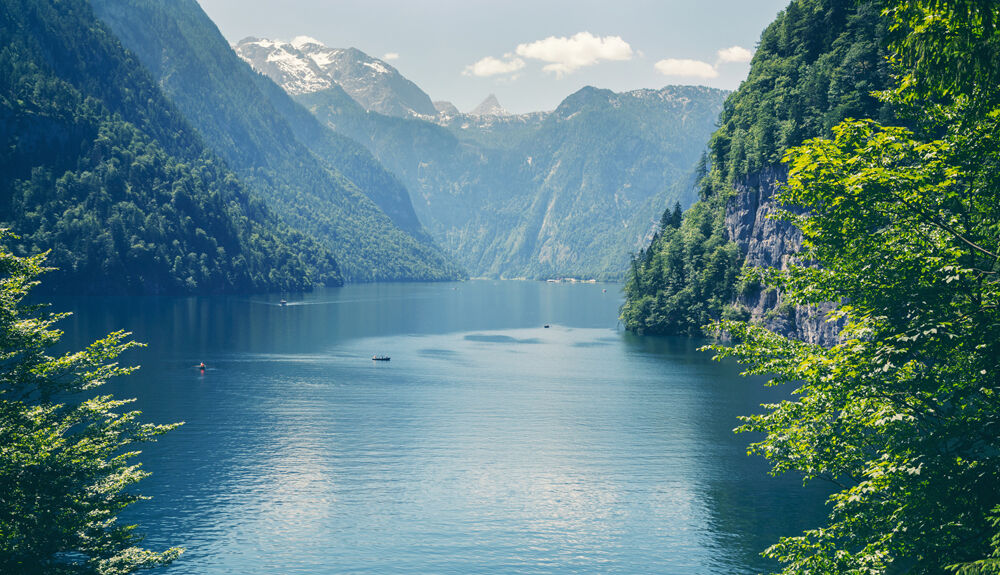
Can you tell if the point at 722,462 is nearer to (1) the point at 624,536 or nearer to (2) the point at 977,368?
(1) the point at 624,536

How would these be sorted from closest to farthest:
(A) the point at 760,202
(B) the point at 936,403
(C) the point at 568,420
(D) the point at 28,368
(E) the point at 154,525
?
(B) the point at 936,403
(D) the point at 28,368
(E) the point at 154,525
(C) the point at 568,420
(A) the point at 760,202

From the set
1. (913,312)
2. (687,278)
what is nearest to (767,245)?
(687,278)

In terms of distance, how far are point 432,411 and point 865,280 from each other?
7108 cm

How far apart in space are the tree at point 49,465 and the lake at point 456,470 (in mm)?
16487

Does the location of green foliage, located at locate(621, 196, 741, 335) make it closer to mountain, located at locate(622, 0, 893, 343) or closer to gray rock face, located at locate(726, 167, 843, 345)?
mountain, located at locate(622, 0, 893, 343)

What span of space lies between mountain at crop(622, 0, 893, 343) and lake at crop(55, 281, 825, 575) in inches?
1087

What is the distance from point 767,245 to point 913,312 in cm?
12459

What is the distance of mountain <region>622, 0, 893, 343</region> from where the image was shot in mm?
126875

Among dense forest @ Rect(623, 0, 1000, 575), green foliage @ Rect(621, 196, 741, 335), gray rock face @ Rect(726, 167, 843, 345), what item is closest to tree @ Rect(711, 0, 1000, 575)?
dense forest @ Rect(623, 0, 1000, 575)

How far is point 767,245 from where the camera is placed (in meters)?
142

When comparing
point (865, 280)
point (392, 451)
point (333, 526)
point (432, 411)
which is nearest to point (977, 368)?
point (865, 280)

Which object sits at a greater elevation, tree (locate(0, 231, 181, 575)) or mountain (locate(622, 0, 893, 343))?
mountain (locate(622, 0, 893, 343))

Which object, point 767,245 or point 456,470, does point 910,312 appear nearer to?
point 456,470

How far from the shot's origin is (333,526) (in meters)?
51.7
